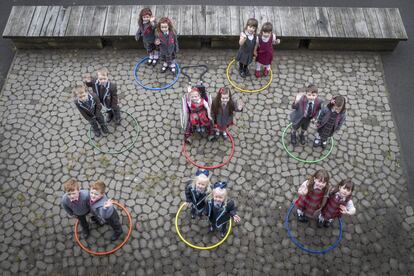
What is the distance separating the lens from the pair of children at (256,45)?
29.6 feet

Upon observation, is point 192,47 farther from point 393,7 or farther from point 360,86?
point 393,7

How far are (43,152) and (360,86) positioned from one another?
324 inches

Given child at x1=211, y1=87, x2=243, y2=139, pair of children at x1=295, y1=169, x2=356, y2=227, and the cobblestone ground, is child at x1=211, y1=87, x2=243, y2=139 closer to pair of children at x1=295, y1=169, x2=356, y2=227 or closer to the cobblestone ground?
the cobblestone ground

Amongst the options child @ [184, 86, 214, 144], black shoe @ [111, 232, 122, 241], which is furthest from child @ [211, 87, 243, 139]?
black shoe @ [111, 232, 122, 241]

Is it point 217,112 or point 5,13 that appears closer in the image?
point 217,112

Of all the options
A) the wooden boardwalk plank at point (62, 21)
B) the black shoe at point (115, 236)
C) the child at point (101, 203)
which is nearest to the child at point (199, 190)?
the child at point (101, 203)

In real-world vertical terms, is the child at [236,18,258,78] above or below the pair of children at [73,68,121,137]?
above

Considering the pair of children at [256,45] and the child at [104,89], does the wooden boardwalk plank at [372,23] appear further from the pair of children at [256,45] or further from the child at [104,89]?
the child at [104,89]

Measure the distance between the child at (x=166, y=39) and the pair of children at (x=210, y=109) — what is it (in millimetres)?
1962

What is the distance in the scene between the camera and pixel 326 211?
741cm

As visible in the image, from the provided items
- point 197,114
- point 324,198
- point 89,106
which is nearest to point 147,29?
point 89,106

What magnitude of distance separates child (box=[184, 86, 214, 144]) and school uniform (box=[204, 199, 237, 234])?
7.15ft

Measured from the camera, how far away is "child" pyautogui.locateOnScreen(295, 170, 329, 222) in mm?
6754

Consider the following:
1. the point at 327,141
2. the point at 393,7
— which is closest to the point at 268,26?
the point at 327,141
